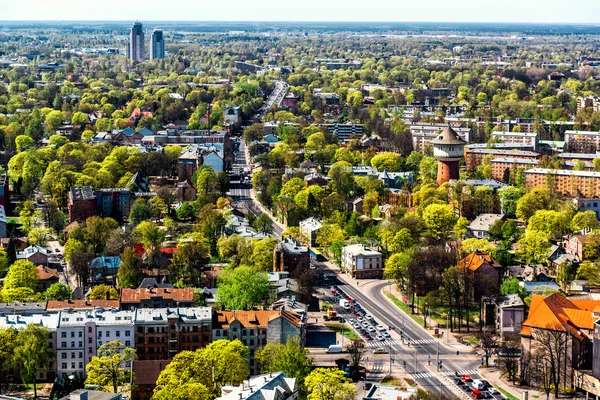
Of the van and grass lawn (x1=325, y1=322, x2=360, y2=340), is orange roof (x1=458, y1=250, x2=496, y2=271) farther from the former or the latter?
the van

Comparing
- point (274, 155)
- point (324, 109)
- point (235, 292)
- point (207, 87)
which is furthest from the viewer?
point (207, 87)

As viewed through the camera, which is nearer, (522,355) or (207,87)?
(522,355)

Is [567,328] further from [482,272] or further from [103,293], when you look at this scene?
[103,293]

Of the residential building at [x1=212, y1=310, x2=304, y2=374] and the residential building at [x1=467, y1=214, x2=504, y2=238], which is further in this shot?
the residential building at [x1=467, y1=214, x2=504, y2=238]

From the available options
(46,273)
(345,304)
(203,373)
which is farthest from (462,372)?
(46,273)

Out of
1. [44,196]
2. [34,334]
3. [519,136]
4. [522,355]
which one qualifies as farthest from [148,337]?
[519,136]

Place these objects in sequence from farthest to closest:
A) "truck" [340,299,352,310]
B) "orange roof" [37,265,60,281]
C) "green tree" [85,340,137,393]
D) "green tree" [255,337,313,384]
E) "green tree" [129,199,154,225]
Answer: "green tree" [129,199,154,225]
"orange roof" [37,265,60,281]
"truck" [340,299,352,310]
"green tree" [255,337,313,384]
"green tree" [85,340,137,393]

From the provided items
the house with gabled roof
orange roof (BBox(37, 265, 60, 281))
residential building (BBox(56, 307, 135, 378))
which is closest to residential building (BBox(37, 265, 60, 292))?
orange roof (BBox(37, 265, 60, 281))

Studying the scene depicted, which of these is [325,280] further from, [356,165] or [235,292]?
[356,165]
